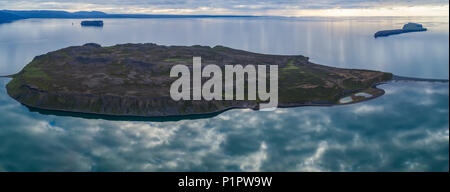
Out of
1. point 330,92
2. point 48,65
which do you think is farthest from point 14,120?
point 330,92

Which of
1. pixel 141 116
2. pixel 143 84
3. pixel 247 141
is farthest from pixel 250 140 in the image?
pixel 143 84

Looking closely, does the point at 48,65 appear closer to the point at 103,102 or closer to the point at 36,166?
the point at 103,102

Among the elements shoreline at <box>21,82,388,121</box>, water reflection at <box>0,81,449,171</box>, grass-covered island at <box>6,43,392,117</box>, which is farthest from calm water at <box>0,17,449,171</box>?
grass-covered island at <box>6,43,392,117</box>

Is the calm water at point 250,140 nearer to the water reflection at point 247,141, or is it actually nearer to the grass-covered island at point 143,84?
the water reflection at point 247,141

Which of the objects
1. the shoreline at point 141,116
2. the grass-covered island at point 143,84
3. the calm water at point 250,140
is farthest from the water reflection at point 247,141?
the grass-covered island at point 143,84

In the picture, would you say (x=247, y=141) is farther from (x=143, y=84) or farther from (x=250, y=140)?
(x=143, y=84)

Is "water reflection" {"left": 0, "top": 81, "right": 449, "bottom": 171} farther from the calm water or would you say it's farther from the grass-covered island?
the grass-covered island
